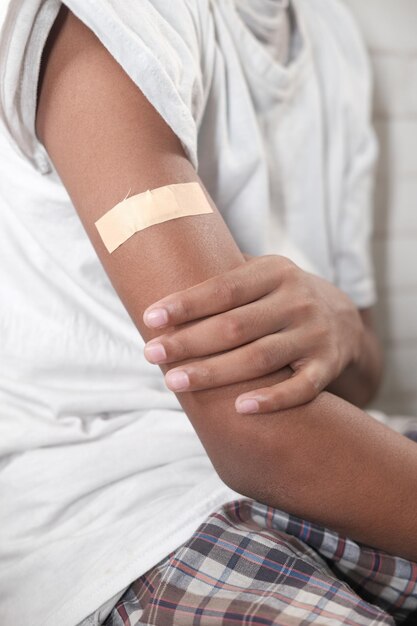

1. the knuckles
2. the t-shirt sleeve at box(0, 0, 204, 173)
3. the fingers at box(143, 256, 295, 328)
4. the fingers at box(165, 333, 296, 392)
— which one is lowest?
the fingers at box(165, 333, 296, 392)

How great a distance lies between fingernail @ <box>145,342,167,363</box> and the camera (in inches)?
27.0

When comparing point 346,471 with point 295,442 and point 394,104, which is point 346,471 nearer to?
point 295,442

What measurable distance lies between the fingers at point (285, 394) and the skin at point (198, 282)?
0.01 metres

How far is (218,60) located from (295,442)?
56cm

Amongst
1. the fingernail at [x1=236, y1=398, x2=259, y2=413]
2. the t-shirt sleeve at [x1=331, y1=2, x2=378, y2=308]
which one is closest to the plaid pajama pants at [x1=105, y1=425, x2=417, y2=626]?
the fingernail at [x1=236, y1=398, x2=259, y2=413]

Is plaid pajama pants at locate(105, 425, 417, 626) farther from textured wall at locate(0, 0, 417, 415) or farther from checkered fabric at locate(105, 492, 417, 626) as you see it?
textured wall at locate(0, 0, 417, 415)

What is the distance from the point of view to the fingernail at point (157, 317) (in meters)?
0.68

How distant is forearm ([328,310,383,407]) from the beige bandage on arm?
1.48 ft

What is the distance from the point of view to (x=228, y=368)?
0.70m

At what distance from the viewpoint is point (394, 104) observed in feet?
4.71

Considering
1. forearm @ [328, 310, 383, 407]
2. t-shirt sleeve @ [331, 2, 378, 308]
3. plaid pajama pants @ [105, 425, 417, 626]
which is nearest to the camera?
plaid pajama pants @ [105, 425, 417, 626]

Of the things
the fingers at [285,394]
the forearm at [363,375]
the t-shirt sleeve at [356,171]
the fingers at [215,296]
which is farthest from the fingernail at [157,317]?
the t-shirt sleeve at [356,171]

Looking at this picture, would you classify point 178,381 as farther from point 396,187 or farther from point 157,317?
point 396,187

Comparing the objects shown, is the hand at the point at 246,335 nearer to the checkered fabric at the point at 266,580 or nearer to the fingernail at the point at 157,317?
the fingernail at the point at 157,317
